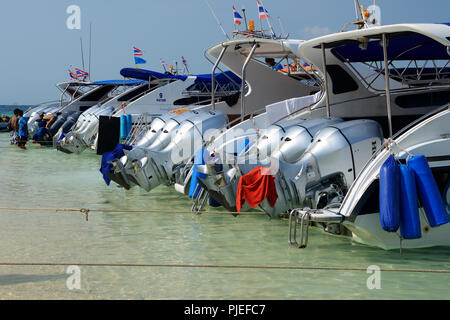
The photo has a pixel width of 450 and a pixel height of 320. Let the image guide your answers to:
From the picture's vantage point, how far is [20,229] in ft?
28.7

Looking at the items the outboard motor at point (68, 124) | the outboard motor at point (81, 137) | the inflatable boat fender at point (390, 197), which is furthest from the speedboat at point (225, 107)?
the outboard motor at point (68, 124)

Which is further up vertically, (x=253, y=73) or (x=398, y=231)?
(x=253, y=73)

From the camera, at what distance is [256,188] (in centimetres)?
773

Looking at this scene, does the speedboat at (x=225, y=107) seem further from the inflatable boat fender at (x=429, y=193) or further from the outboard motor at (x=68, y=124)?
the outboard motor at (x=68, y=124)

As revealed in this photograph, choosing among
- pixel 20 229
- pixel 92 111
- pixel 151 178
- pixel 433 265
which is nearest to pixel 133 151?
pixel 151 178

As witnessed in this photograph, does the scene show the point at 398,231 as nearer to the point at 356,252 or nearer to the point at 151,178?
the point at 356,252

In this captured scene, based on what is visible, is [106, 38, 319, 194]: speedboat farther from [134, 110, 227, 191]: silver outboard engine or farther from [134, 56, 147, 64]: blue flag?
[134, 56, 147, 64]: blue flag

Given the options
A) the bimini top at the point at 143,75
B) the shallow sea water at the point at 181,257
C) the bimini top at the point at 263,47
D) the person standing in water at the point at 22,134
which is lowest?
the person standing in water at the point at 22,134

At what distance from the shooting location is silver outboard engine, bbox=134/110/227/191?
10969 millimetres

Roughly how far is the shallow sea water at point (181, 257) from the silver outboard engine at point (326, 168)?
0.54 metres

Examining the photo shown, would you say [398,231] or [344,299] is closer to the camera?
[344,299]

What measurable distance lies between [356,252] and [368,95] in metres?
3.61

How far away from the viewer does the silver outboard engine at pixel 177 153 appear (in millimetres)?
10969

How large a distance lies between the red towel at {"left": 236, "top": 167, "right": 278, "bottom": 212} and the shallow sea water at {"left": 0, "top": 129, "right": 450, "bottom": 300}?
56 cm
